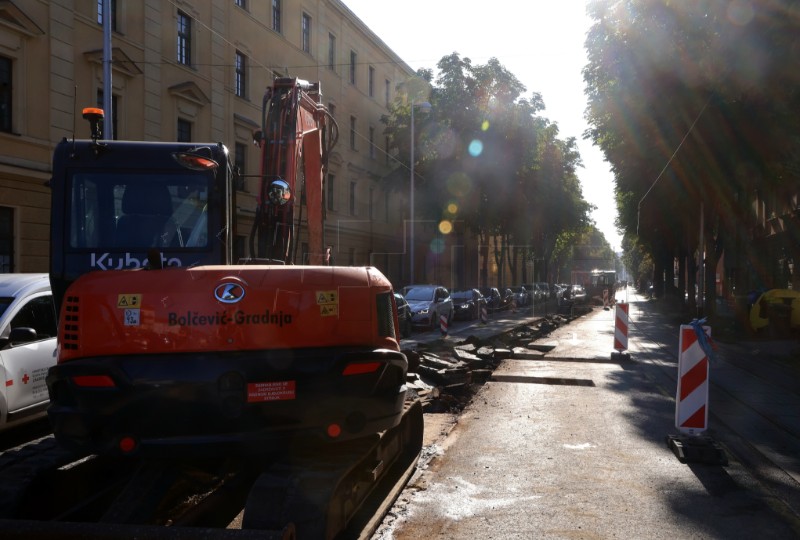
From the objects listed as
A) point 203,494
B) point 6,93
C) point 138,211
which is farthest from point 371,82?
point 203,494

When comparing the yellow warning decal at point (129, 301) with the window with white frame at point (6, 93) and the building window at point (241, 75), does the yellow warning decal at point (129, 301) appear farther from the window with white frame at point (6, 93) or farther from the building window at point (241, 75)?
the building window at point (241, 75)

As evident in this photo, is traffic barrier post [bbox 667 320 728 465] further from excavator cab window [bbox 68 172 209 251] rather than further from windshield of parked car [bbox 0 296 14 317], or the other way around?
windshield of parked car [bbox 0 296 14 317]

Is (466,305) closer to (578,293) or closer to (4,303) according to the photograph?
(578,293)

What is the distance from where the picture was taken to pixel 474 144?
42156 mm

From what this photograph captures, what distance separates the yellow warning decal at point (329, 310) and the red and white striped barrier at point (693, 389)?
4.30m

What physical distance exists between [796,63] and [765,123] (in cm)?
600

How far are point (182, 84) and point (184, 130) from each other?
1.73m

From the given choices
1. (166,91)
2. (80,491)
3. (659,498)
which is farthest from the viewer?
(166,91)

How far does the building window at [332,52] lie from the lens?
3803cm

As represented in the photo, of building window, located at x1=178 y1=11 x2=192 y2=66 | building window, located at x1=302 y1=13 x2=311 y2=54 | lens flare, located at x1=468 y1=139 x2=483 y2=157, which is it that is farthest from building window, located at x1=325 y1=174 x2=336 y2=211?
building window, located at x1=178 y1=11 x2=192 y2=66

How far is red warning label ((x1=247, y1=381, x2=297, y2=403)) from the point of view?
429 centimetres

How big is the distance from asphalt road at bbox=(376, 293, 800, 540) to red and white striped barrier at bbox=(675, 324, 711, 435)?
1.20 feet

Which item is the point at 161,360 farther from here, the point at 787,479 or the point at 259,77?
the point at 259,77

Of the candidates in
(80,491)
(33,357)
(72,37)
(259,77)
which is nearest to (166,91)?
(72,37)
